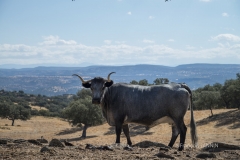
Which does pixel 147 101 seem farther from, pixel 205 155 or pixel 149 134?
pixel 149 134

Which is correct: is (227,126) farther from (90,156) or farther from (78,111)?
(90,156)

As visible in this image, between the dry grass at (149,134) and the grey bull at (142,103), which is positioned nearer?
the grey bull at (142,103)

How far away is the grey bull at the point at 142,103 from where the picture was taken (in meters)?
12.0

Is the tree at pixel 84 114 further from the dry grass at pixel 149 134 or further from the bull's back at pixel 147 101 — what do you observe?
the bull's back at pixel 147 101

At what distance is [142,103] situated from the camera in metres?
12.2

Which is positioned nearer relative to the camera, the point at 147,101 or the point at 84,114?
the point at 147,101

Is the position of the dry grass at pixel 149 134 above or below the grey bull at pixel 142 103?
below

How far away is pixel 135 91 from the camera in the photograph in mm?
12445

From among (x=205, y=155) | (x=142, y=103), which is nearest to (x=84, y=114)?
(x=142, y=103)

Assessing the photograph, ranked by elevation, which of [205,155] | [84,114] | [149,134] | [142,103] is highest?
[142,103]

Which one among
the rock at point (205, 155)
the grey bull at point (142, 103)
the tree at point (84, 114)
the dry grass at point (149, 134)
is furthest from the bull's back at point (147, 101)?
the tree at point (84, 114)

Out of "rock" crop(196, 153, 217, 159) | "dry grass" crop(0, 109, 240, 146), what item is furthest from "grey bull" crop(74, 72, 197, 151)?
"dry grass" crop(0, 109, 240, 146)

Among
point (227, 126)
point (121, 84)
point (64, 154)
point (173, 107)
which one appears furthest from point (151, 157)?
point (227, 126)

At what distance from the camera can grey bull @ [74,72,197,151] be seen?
39.3 feet
